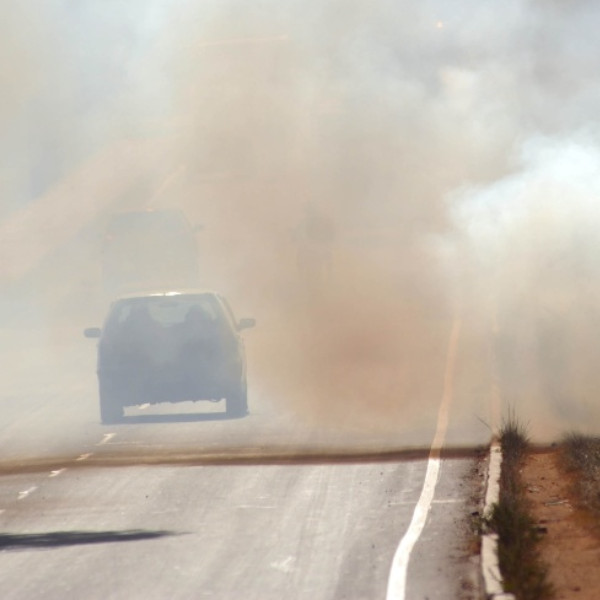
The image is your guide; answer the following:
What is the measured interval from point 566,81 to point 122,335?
474 inches

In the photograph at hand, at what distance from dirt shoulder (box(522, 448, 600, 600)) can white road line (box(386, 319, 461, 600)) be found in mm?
845

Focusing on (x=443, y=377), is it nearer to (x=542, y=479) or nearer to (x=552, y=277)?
(x=552, y=277)

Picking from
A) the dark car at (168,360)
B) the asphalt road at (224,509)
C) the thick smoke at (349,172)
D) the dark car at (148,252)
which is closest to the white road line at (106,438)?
the asphalt road at (224,509)

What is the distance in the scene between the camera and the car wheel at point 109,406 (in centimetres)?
2331

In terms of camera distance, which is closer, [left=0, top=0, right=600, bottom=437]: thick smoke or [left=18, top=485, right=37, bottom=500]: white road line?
[left=18, top=485, right=37, bottom=500]: white road line

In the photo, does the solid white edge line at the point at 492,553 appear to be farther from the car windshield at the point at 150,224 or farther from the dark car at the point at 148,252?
the car windshield at the point at 150,224

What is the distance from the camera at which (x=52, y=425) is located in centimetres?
2373

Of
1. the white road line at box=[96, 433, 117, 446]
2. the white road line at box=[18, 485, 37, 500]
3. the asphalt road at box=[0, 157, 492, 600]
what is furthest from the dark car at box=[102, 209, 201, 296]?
the white road line at box=[18, 485, 37, 500]

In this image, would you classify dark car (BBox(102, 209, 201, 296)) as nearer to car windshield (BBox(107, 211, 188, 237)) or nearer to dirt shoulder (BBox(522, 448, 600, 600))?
car windshield (BBox(107, 211, 188, 237))

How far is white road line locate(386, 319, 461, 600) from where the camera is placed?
11859mm

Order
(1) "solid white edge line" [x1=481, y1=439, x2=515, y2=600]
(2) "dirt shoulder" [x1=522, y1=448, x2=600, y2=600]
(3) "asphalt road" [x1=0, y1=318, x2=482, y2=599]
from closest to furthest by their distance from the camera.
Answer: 1. (1) "solid white edge line" [x1=481, y1=439, x2=515, y2=600]
2. (2) "dirt shoulder" [x1=522, y1=448, x2=600, y2=600]
3. (3) "asphalt road" [x1=0, y1=318, x2=482, y2=599]

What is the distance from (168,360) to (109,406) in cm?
91

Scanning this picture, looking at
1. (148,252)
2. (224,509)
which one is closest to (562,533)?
(224,509)

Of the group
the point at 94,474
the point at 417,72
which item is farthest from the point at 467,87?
the point at 94,474
